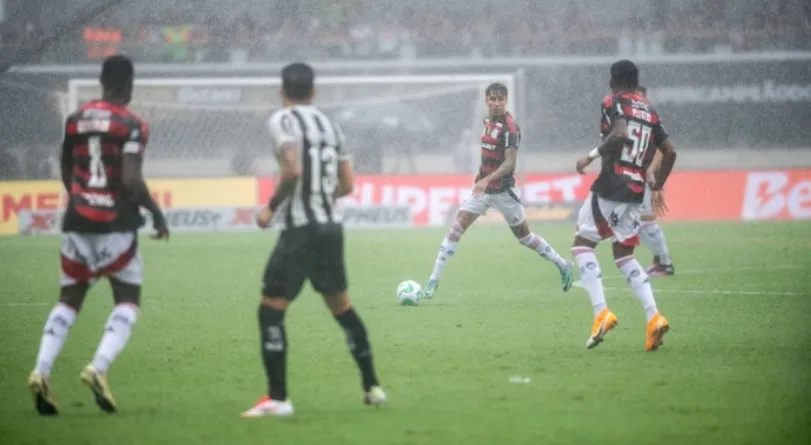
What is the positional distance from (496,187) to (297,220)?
7610 mm

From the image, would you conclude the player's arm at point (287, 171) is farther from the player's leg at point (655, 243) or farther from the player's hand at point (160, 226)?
the player's leg at point (655, 243)

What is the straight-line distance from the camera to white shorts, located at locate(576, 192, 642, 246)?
36.3 ft

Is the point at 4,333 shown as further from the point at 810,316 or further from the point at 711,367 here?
the point at 810,316

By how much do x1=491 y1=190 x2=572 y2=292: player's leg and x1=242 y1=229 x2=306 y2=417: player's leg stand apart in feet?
25.2

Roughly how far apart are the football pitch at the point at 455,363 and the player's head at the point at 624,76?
2104 mm

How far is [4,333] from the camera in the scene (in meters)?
12.4

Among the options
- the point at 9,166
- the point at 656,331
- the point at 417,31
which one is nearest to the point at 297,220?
the point at 656,331

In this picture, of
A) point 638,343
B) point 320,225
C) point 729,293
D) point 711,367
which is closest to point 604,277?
point 729,293

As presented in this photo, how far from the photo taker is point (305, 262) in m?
7.81

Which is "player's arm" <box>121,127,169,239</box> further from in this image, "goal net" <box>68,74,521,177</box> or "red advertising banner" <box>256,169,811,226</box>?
"goal net" <box>68,74,521,177</box>

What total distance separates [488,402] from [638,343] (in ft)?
10.8

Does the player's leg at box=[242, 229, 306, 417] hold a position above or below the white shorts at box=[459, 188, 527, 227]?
below

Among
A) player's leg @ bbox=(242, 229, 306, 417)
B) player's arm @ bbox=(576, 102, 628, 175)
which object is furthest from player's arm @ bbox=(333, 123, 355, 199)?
player's arm @ bbox=(576, 102, 628, 175)

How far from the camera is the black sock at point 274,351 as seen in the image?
7664 mm
